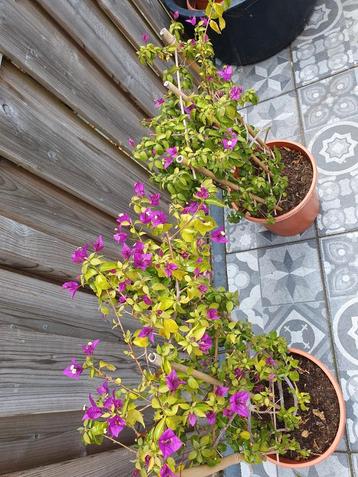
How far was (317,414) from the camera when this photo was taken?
1.41 m

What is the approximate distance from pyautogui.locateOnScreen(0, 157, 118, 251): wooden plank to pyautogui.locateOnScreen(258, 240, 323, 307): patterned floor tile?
0.77m

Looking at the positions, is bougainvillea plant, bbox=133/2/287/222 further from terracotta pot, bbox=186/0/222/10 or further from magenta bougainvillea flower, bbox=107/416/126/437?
terracotta pot, bbox=186/0/222/10

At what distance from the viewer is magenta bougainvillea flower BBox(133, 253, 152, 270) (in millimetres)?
946

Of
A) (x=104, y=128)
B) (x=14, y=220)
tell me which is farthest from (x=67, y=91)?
(x=14, y=220)

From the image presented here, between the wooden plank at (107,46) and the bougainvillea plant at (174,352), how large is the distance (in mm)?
768

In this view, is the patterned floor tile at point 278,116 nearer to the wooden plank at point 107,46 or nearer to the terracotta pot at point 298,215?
the terracotta pot at point 298,215

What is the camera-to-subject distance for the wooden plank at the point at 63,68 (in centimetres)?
120

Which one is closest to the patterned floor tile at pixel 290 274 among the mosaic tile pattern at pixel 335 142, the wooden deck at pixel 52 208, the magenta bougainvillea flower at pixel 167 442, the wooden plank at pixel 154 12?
the mosaic tile pattern at pixel 335 142

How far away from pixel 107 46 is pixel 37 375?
1.29 metres

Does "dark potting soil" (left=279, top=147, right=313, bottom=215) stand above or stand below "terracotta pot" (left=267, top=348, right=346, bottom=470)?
above

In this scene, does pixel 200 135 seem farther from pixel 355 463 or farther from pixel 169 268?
pixel 355 463

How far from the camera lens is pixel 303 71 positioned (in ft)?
7.18

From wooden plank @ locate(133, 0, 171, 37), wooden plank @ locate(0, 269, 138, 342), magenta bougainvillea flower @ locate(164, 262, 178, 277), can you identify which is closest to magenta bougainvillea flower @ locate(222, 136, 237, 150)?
magenta bougainvillea flower @ locate(164, 262, 178, 277)

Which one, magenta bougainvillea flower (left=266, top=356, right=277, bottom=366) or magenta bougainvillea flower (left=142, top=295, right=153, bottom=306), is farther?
magenta bougainvillea flower (left=266, top=356, right=277, bottom=366)
